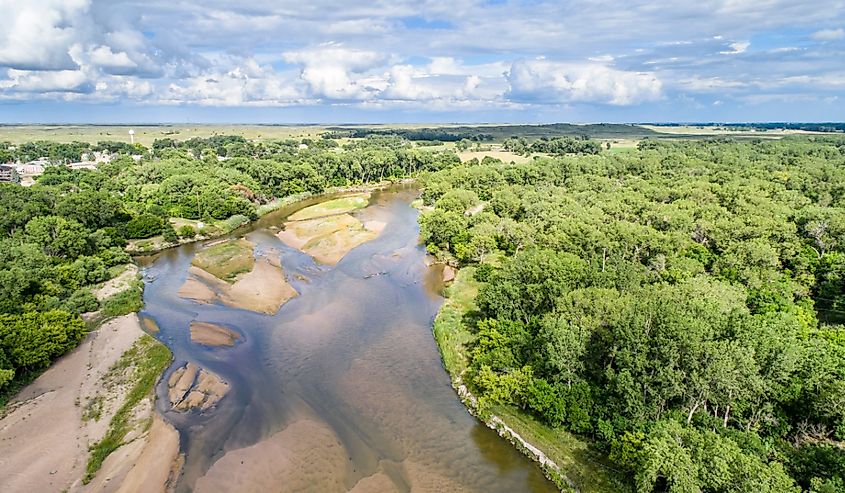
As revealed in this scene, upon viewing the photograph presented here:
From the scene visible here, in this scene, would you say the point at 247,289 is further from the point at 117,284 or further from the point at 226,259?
the point at 117,284

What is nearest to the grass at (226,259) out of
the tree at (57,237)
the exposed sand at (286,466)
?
the tree at (57,237)

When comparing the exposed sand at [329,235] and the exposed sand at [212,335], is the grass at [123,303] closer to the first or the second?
the exposed sand at [212,335]

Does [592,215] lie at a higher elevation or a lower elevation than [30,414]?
higher

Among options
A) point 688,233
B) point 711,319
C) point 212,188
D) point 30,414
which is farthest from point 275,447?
point 212,188

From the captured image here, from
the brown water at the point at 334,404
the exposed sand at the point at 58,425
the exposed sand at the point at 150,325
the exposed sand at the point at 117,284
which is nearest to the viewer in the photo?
the exposed sand at the point at 58,425

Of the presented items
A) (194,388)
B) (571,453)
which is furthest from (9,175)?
(571,453)

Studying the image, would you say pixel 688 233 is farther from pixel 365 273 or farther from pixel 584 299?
pixel 365 273
